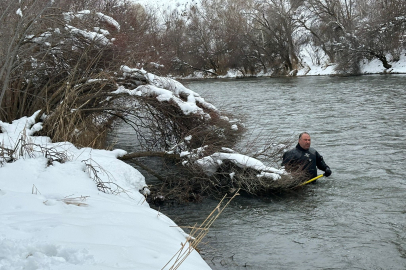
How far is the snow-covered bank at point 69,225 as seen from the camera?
3.11 metres

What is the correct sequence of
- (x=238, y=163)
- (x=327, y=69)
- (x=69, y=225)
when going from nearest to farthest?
(x=69, y=225) < (x=238, y=163) < (x=327, y=69)

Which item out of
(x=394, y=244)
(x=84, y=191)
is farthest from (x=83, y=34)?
(x=394, y=244)

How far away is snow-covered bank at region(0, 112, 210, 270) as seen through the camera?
3.11 metres

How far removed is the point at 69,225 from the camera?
3756 mm

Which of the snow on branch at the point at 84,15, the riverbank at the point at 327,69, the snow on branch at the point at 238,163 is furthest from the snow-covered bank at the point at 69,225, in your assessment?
the riverbank at the point at 327,69

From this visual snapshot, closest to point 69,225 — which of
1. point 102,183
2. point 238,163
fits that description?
point 102,183

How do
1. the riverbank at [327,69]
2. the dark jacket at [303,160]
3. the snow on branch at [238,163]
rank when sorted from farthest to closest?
the riverbank at [327,69], the dark jacket at [303,160], the snow on branch at [238,163]

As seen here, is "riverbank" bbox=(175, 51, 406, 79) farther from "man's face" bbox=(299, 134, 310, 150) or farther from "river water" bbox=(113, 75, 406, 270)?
"man's face" bbox=(299, 134, 310, 150)

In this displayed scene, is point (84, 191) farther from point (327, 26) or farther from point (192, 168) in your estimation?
point (327, 26)

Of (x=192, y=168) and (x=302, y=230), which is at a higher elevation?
(x=192, y=168)

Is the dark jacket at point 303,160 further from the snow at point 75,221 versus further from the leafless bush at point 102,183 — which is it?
the leafless bush at point 102,183

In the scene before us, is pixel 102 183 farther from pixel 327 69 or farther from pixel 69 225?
pixel 327 69

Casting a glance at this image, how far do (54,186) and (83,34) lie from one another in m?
6.04

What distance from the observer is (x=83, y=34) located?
10.5 meters
